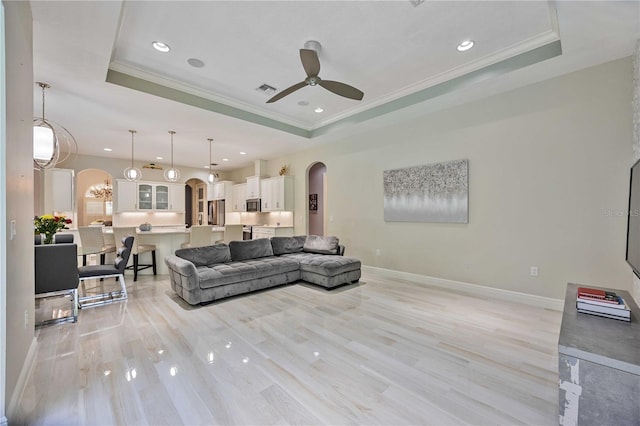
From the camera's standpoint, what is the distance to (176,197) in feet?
29.6

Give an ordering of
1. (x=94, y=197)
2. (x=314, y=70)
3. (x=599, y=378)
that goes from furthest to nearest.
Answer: (x=94, y=197), (x=314, y=70), (x=599, y=378)

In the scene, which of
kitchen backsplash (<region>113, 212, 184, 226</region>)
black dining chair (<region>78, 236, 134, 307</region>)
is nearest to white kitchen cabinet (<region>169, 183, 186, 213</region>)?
kitchen backsplash (<region>113, 212, 184, 226</region>)

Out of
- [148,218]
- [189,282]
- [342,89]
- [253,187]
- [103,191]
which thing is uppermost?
[342,89]

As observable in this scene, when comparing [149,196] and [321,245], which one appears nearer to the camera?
[321,245]

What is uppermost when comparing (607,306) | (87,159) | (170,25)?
(170,25)

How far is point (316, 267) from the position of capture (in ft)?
14.8

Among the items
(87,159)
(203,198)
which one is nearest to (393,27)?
(87,159)

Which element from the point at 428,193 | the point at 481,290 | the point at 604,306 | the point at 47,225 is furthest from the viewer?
the point at 428,193

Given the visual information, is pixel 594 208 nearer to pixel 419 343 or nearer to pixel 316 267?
pixel 419 343

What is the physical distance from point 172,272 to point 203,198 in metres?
7.68

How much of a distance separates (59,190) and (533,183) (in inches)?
407

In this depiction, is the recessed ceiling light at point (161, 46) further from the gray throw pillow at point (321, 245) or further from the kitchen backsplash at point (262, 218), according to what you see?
the kitchen backsplash at point (262, 218)

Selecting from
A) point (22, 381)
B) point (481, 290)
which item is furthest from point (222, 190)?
point (481, 290)

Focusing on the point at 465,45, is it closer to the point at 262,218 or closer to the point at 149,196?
the point at 262,218
